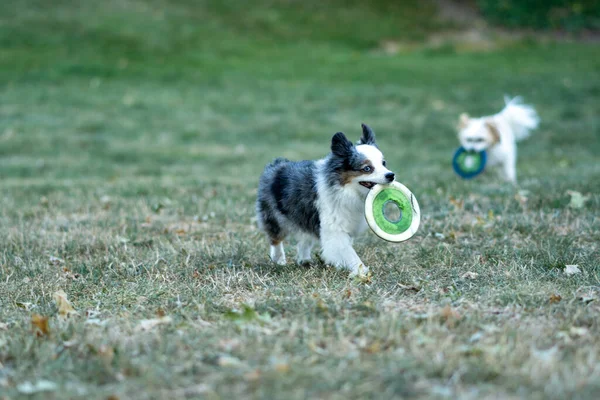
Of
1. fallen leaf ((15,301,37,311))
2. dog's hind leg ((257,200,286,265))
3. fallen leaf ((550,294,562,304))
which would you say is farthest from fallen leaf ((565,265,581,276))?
fallen leaf ((15,301,37,311))

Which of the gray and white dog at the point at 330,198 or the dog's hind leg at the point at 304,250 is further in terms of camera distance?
the dog's hind leg at the point at 304,250

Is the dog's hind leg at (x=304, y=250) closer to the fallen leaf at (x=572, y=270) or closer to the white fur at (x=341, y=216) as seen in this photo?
the white fur at (x=341, y=216)

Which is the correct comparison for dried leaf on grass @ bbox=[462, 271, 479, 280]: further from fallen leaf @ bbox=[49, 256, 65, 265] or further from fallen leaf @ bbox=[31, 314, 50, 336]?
fallen leaf @ bbox=[49, 256, 65, 265]

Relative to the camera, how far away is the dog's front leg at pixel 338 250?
512cm

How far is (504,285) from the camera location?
4.60 metres

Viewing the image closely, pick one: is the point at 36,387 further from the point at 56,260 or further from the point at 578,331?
the point at 56,260

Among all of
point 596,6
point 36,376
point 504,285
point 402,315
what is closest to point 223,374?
point 36,376

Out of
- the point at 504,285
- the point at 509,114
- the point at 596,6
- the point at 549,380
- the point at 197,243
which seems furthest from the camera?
the point at 596,6

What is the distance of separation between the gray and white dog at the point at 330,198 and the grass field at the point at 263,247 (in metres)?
0.25

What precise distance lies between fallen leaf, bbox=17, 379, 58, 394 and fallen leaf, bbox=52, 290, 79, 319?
1046 mm

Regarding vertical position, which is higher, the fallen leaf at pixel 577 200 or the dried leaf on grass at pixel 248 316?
the fallen leaf at pixel 577 200

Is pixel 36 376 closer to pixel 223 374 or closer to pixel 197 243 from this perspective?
pixel 223 374

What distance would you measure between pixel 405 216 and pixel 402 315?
57.8 inches

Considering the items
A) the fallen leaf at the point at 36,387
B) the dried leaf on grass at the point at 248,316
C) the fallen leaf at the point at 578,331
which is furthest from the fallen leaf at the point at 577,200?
the fallen leaf at the point at 36,387
